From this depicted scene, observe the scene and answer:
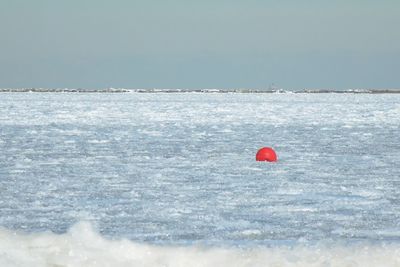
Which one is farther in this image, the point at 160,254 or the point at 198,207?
the point at 198,207

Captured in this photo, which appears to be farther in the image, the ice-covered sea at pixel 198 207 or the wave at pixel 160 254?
the ice-covered sea at pixel 198 207

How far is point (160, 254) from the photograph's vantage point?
7.84 metres

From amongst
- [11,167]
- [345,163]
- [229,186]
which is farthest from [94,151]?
[229,186]

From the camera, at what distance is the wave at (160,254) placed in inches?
291

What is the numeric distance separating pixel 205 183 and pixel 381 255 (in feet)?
18.9

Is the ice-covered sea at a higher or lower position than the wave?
lower

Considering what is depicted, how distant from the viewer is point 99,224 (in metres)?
9.73

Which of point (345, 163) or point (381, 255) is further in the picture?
point (345, 163)

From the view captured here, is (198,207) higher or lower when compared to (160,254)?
lower

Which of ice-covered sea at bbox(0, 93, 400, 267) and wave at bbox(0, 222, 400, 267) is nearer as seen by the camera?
wave at bbox(0, 222, 400, 267)

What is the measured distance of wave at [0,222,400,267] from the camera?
24.3ft

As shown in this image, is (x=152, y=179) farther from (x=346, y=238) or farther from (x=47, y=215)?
(x=346, y=238)

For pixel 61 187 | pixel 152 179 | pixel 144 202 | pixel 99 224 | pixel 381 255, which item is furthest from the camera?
pixel 152 179

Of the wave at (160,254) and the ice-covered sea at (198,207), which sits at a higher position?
the wave at (160,254)
